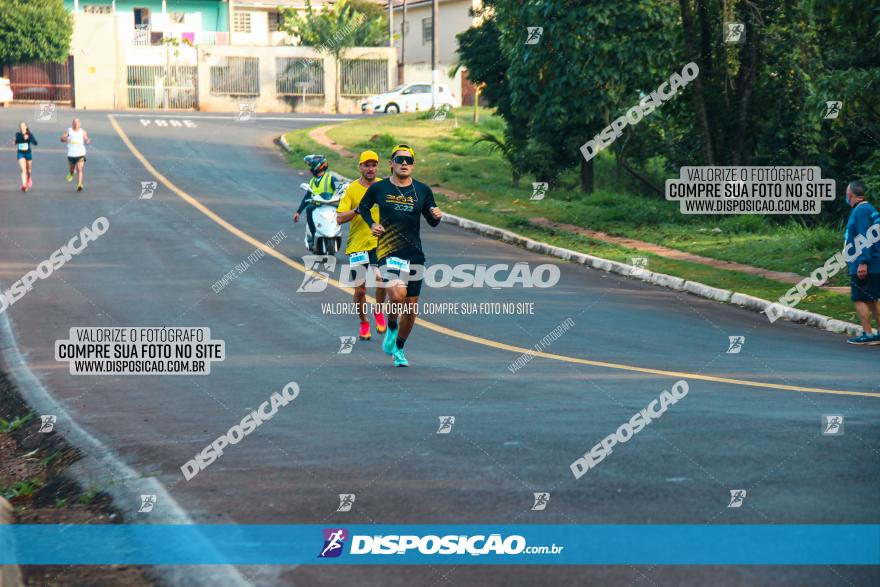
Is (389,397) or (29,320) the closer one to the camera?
(389,397)

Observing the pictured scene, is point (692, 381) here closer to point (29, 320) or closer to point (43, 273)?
point (29, 320)

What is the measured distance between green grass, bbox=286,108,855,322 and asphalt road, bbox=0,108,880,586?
1598 mm

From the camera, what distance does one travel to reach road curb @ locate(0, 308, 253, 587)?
5.86 metres

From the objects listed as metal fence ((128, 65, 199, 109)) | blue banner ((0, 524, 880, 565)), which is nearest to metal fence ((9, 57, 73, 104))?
metal fence ((128, 65, 199, 109))

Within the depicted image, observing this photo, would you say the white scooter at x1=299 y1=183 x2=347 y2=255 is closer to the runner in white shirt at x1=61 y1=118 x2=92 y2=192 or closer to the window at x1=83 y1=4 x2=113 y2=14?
the runner in white shirt at x1=61 y1=118 x2=92 y2=192

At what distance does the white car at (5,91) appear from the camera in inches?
2339

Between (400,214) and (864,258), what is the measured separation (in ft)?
22.7

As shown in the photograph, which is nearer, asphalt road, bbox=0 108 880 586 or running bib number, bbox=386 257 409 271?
asphalt road, bbox=0 108 880 586

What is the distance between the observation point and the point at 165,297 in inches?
685

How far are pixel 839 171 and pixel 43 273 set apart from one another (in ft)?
58.9

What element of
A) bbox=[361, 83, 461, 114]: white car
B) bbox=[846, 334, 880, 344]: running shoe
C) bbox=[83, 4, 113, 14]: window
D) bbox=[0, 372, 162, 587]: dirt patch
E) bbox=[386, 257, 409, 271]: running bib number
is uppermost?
bbox=[83, 4, 113, 14]: window

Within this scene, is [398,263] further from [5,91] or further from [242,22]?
[242,22]

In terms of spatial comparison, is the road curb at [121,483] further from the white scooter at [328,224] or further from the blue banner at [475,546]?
the white scooter at [328,224]

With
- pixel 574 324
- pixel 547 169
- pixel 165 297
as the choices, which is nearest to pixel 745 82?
pixel 547 169
